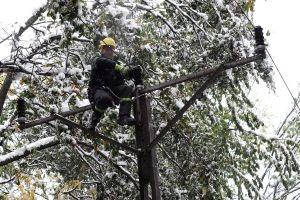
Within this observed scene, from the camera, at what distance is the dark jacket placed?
5719 millimetres

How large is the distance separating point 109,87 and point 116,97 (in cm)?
17

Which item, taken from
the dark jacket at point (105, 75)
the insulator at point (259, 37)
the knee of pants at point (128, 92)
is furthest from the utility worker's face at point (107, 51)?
the insulator at point (259, 37)

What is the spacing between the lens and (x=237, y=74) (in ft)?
23.0

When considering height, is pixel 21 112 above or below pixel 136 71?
above

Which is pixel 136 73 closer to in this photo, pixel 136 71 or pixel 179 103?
pixel 136 71

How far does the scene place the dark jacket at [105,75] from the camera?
572 cm

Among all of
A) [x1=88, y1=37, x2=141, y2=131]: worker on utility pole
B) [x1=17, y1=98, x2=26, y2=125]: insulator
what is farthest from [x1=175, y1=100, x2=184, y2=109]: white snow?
[x1=17, y1=98, x2=26, y2=125]: insulator

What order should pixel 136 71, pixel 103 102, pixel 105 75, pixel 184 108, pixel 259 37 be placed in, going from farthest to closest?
pixel 105 75 < pixel 103 102 < pixel 136 71 < pixel 184 108 < pixel 259 37

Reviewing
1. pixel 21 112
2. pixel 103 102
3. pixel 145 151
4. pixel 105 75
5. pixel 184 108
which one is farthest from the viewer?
pixel 21 112

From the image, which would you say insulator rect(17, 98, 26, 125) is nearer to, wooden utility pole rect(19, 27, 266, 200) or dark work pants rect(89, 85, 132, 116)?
wooden utility pole rect(19, 27, 266, 200)

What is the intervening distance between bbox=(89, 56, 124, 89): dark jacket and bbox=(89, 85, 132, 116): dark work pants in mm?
106

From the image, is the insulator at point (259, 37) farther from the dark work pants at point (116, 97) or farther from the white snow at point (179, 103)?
the white snow at point (179, 103)

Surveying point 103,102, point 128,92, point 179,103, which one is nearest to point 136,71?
point 128,92

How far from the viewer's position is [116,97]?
5.68 metres
